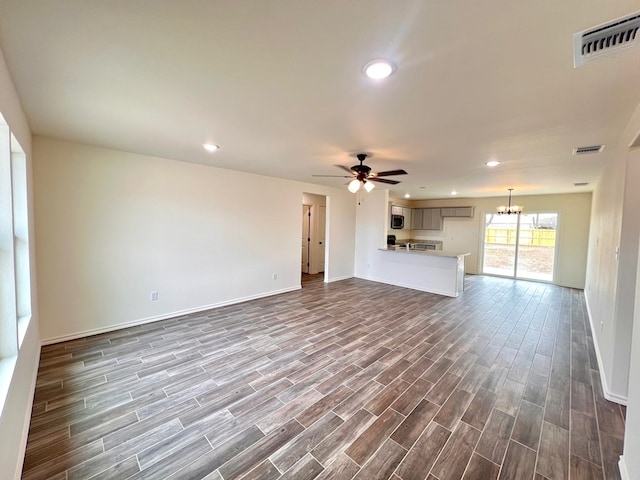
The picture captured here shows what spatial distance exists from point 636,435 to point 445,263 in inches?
177

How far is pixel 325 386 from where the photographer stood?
248cm

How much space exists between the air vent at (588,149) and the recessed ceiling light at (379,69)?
2.95m

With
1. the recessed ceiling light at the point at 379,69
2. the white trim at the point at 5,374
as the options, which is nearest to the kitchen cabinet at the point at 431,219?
the recessed ceiling light at the point at 379,69

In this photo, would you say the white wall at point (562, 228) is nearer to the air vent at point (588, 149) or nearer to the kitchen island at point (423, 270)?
the kitchen island at point (423, 270)

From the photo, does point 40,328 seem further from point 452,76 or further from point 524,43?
point 524,43

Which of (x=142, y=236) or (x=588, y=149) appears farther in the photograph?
(x=142, y=236)

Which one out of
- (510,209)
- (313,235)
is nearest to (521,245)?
(510,209)

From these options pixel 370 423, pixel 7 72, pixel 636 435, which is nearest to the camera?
pixel 636 435

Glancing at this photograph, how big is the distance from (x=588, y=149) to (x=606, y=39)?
8.17ft

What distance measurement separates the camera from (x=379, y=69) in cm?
152

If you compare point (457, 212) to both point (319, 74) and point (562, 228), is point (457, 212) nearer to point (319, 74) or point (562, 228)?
point (562, 228)

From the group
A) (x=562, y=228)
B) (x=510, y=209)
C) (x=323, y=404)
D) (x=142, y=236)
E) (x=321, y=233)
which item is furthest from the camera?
(x=321, y=233)

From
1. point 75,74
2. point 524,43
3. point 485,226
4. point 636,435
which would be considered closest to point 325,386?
point 636,435

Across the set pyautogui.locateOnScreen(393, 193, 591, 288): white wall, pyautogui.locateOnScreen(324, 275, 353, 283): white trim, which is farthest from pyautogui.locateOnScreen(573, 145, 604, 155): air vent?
pyautogui.locateOnScreen(324, 275, 353, 283): white trim
